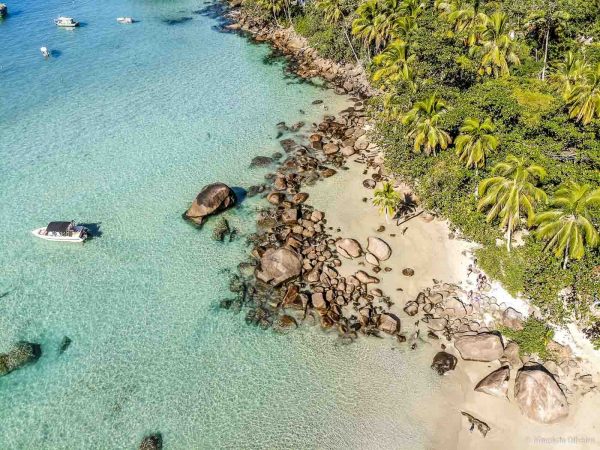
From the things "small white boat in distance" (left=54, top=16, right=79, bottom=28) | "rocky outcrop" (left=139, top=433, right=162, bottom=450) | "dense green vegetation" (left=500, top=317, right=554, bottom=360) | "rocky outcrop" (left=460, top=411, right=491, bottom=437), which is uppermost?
"small white boat in distance" (left=54, top=16, right=79, bottom=28)

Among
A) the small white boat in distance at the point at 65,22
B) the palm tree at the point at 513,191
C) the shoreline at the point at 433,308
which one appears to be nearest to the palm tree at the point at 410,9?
the shoreline at the point at 433,308

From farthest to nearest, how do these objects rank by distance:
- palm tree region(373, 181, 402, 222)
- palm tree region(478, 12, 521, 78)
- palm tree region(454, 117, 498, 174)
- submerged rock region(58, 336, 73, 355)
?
palm tree region(478, 12, 521, 78), palm tree region(373, 181, 402, 222), palm tree region(454, 117, 498, 174), submerged rock region(58, 336, 73, 355)

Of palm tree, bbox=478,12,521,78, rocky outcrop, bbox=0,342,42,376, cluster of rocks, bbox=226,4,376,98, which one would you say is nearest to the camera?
rocky outcrop, bbox=0,342,42,376

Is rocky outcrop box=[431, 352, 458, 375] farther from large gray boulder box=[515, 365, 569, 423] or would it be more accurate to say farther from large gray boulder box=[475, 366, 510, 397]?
large gray boulder box=[515, 365, 569, 423]

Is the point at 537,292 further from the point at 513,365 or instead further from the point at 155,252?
the point at 155,252

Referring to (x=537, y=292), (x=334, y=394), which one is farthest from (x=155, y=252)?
(x=537, y=292)

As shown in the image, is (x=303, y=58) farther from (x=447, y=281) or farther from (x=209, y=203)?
(x=447, y=281)

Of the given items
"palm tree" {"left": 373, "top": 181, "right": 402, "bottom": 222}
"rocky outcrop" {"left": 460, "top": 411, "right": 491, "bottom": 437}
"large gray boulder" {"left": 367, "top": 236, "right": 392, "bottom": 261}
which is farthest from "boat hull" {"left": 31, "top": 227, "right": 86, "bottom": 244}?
"rocky outcrop" {"left": 460, "top": 411, "right": 491, "bottom": 437}

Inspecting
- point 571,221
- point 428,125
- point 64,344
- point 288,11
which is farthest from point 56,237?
point 288,11
